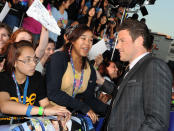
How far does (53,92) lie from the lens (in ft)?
6.39

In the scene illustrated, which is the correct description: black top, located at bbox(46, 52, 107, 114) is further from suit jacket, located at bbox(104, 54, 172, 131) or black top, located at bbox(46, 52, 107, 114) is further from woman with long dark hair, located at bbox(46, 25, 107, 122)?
suit jacket, located at bbox(104, 54, 172, 131)

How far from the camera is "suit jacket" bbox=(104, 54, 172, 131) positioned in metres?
1.14

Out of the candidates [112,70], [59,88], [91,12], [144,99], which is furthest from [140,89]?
[91,12]

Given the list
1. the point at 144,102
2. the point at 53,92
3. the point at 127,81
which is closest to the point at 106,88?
the point at 53,92

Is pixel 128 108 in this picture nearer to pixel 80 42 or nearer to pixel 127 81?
pixel 127 81

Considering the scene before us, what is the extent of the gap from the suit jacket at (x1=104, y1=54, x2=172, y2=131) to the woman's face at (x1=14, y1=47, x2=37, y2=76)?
864 millimetres

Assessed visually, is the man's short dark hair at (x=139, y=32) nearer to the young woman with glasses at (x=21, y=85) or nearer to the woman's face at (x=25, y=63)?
the young woman with glasses at (x=21, y=85)

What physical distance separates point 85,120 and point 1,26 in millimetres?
1625

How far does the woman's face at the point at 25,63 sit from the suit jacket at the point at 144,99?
0.86m

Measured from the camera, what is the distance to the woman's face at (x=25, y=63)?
1787 mm

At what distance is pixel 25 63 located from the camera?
181 centimetres

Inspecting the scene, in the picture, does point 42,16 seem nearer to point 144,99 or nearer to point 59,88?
point 59,88

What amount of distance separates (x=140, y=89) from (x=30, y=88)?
1.05 meters

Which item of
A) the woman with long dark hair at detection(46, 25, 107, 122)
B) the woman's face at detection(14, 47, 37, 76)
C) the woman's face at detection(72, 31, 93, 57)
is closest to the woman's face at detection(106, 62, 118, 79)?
the woman with long dark hair at detection(46, 25, 107, 122)
